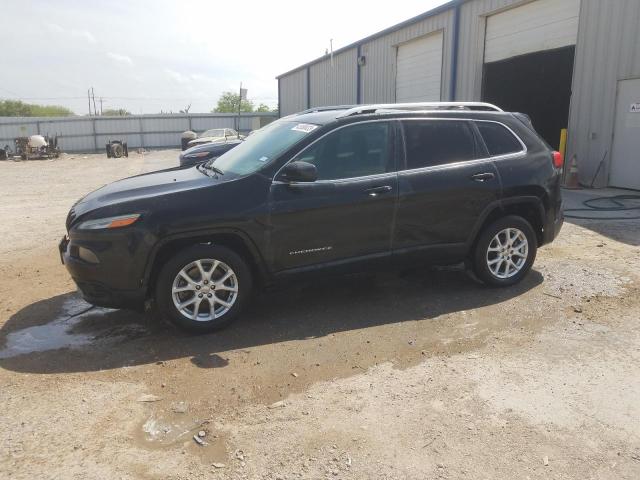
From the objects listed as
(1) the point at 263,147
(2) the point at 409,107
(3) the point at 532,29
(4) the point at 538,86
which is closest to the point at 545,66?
(4) the point at 538,86

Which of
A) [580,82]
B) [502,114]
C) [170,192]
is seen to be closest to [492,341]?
[502,114]

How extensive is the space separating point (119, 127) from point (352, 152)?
3921cm

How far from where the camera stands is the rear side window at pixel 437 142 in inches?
187

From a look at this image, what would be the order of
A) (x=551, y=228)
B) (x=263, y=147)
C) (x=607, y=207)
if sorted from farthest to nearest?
(x=607, y=207) < (x=551, y=228) < (x=263, y=147)

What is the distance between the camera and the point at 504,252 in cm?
513

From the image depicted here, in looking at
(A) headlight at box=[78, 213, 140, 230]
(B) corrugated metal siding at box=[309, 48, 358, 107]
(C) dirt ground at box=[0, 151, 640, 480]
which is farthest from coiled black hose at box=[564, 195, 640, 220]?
(B) corrugated metal siding at box=[309, 48, 358, 107]

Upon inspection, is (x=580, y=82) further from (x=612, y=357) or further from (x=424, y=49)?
(x=612, y=357)

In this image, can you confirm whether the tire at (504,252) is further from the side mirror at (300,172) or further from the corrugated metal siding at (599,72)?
→ the corrugated metal siding at (599,72)

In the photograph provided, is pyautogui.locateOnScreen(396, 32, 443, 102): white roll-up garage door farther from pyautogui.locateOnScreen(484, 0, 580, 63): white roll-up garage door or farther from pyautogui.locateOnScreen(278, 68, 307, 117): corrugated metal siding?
pyautogui.locateOnScreen(278, 68, 307, 117): corrugated metal siding

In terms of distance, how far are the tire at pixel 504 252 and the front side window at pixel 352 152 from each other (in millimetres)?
1300

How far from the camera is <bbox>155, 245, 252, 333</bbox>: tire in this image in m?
4.00

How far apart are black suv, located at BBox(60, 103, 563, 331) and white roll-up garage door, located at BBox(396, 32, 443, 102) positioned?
12897 millimetres

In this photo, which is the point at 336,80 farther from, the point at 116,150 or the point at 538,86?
the point at 116,150

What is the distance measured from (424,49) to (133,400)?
17.2 metres
